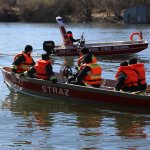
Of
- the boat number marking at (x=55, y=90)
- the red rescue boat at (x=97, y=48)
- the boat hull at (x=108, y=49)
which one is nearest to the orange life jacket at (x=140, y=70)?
the boat number marking at (x=55, y=90)

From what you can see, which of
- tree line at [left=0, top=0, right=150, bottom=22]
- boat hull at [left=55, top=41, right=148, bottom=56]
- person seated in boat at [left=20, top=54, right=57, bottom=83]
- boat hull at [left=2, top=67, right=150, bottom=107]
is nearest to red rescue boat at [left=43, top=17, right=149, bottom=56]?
boat hull at [left=55, top=41, right=148, bottom=56]

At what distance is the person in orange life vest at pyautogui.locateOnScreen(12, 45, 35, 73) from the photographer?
15.8m

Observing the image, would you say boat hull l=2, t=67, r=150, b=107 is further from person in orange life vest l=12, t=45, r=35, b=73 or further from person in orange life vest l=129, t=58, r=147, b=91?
person in orange life vest l=129, t=58, r=147, b=91

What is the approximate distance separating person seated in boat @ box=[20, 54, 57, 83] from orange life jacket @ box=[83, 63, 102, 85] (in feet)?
3.37

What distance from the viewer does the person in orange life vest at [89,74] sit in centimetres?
1349

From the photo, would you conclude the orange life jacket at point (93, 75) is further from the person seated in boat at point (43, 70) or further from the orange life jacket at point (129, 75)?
the person seated in boat at point (43, 70)

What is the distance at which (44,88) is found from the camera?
14984 millimetres

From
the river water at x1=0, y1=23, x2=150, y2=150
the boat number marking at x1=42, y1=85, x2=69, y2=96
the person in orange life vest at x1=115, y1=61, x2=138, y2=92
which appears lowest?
the river water at x1=0, y1=23, x2=150, y2=150

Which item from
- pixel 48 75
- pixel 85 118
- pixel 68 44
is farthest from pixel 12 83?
pixel 68 44

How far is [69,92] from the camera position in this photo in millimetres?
14258

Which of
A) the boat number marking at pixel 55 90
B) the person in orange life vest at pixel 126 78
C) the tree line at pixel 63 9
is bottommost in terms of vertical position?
the boat number marking at pixel 55 90

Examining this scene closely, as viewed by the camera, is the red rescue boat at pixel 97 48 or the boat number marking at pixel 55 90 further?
the red rescue boat at pixel 97 48

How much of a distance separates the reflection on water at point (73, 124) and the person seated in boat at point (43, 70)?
810mm

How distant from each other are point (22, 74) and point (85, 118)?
129 inches
